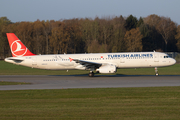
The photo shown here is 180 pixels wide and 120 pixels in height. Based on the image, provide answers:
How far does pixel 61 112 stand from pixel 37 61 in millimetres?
24295

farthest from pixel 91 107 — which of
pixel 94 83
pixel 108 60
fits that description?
pixel 108 60

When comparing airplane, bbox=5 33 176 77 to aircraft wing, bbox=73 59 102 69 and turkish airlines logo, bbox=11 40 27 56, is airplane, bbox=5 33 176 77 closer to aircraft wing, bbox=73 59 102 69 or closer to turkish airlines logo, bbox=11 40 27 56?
aircraft wing, bbox=73 59 102 69

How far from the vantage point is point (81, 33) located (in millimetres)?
102812

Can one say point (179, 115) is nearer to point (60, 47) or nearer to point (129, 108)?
point (129, 108)

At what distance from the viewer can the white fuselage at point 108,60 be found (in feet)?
107

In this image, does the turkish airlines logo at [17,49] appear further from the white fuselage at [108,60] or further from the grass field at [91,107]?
the grass field at [91,107]

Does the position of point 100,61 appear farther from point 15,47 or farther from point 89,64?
point 15,47

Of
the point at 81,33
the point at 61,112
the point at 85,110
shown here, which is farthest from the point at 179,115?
the point at 81,33

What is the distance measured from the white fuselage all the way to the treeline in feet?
175

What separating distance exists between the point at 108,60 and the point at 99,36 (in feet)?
222

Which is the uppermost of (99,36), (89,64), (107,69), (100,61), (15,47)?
(99,36)

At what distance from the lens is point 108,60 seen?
3306 cm

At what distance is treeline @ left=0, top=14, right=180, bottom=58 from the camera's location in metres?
90.6

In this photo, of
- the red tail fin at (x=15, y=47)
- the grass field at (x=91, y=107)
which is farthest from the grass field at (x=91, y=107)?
the red tail fin at (x=15, y=47)
